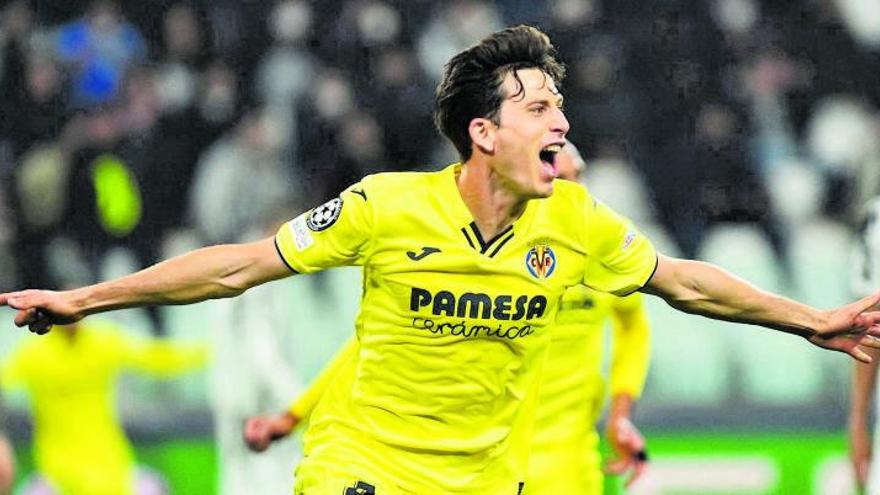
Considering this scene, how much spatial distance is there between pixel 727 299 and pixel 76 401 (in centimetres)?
607

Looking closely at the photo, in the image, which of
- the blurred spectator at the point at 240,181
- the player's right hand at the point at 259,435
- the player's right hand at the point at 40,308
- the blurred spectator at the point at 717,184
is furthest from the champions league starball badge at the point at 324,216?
the blurred spectator at the point at 717,184

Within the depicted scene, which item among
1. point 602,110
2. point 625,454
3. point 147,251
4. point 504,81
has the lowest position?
point 625,454

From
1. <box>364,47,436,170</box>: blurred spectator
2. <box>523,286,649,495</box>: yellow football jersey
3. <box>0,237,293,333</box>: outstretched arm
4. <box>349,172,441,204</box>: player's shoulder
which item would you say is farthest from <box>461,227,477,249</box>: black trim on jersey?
<box>364,47,436,170</box>: blurred spectator

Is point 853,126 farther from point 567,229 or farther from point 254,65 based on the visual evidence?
point 567,229

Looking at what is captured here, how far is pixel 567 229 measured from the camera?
5277 mm

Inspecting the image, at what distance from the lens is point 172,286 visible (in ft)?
16.8

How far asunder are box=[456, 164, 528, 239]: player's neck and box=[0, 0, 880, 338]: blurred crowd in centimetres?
599

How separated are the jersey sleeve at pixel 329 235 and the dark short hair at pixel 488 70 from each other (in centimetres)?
41

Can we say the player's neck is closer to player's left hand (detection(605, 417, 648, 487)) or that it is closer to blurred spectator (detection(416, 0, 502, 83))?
player's left hand (detection(605, 417, 648, 487))

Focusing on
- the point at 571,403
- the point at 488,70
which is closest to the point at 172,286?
the point at 488,70

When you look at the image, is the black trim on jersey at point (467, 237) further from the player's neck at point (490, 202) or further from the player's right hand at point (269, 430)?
the player's right hand at point (269, 430)

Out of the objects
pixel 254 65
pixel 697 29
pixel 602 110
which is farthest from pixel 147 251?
pixel 697 29

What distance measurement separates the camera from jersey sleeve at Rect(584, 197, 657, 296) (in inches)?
208

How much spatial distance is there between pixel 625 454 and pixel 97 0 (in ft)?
21.8
